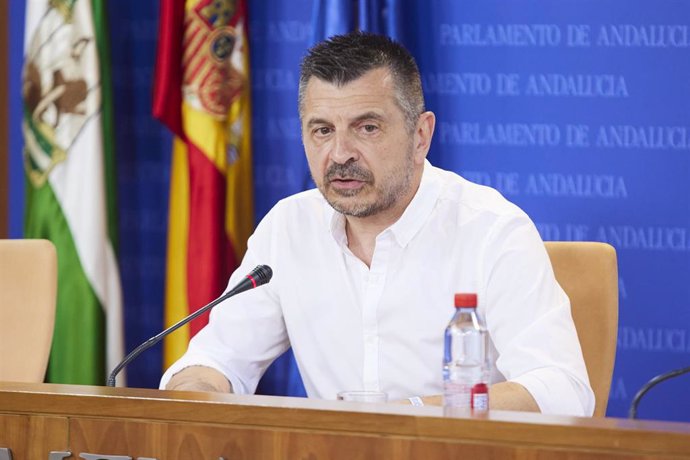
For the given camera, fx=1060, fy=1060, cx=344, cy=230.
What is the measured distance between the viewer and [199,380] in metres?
2.36

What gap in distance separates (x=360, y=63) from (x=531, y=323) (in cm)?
70

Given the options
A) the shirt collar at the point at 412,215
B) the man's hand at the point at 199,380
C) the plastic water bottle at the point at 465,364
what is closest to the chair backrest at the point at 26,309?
the man's hand at the point at 199,380

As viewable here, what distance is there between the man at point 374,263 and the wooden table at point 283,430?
2.23 ft

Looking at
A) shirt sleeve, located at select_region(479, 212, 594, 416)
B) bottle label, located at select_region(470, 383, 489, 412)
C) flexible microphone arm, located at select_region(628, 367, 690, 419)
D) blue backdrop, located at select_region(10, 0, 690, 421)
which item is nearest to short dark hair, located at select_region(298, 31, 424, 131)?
shirt sleeve, located at select_region(479, 212, 594, 416)

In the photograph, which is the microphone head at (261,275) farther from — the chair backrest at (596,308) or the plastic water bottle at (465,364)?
the chair backrest at (596,308)

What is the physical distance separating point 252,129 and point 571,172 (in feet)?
3.86

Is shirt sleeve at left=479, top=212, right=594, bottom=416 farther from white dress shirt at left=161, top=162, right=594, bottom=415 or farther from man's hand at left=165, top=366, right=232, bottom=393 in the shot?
man's hand at left=165, top=366, right=232, bottom=393

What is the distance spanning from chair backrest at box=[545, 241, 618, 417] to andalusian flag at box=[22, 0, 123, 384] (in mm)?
1787

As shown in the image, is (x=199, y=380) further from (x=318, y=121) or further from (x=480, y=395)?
(x=480, y=395)

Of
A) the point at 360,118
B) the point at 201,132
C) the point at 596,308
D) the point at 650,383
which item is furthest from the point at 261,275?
the point at 201,132

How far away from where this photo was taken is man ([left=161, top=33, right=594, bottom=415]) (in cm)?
237

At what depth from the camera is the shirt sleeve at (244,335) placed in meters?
2.51

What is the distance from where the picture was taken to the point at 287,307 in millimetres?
2551

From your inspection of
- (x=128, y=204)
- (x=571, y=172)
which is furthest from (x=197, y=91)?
(x=571, y=172)
